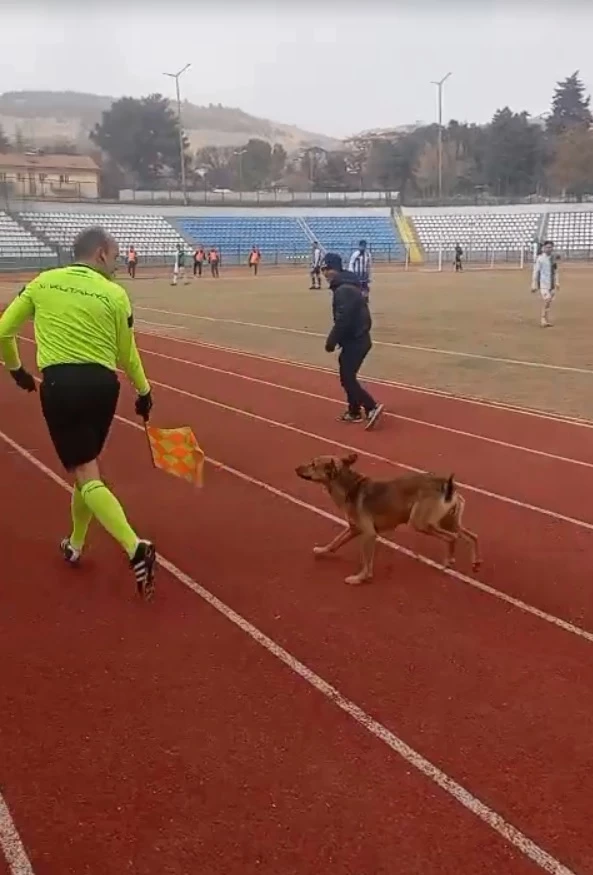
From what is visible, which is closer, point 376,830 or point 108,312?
point 376,830

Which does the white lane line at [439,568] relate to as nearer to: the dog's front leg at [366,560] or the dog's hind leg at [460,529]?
→ the dog's hind leg at [460,529]

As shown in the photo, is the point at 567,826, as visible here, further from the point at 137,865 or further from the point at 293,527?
the point at 293,527

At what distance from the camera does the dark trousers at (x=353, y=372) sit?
33.3 feet

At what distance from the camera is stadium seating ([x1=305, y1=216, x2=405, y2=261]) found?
6131 cm

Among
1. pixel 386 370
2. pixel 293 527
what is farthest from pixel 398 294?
pixel 293 527

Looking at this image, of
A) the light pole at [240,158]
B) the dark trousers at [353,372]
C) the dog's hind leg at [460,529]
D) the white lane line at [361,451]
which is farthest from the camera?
the light pole at [240,158]

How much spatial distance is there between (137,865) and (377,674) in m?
1.61

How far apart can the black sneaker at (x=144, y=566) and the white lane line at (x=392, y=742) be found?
40cm

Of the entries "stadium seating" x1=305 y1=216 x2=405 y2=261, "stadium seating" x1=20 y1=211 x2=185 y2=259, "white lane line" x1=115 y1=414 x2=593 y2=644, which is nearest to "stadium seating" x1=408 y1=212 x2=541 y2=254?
"stadium seating" x1=305 y1=216 x2=405 y2=261

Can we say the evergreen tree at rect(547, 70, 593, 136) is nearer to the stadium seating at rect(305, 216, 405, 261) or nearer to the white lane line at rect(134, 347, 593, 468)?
the stadium seating at rect(305, 216, 405, 261)

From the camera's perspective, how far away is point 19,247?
164ft

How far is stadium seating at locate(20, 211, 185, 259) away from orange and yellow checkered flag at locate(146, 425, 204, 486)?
1863 inches

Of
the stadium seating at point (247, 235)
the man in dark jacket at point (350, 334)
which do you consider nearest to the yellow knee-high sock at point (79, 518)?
the man in dark jacket at point (350, 334)

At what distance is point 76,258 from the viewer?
506 cm
